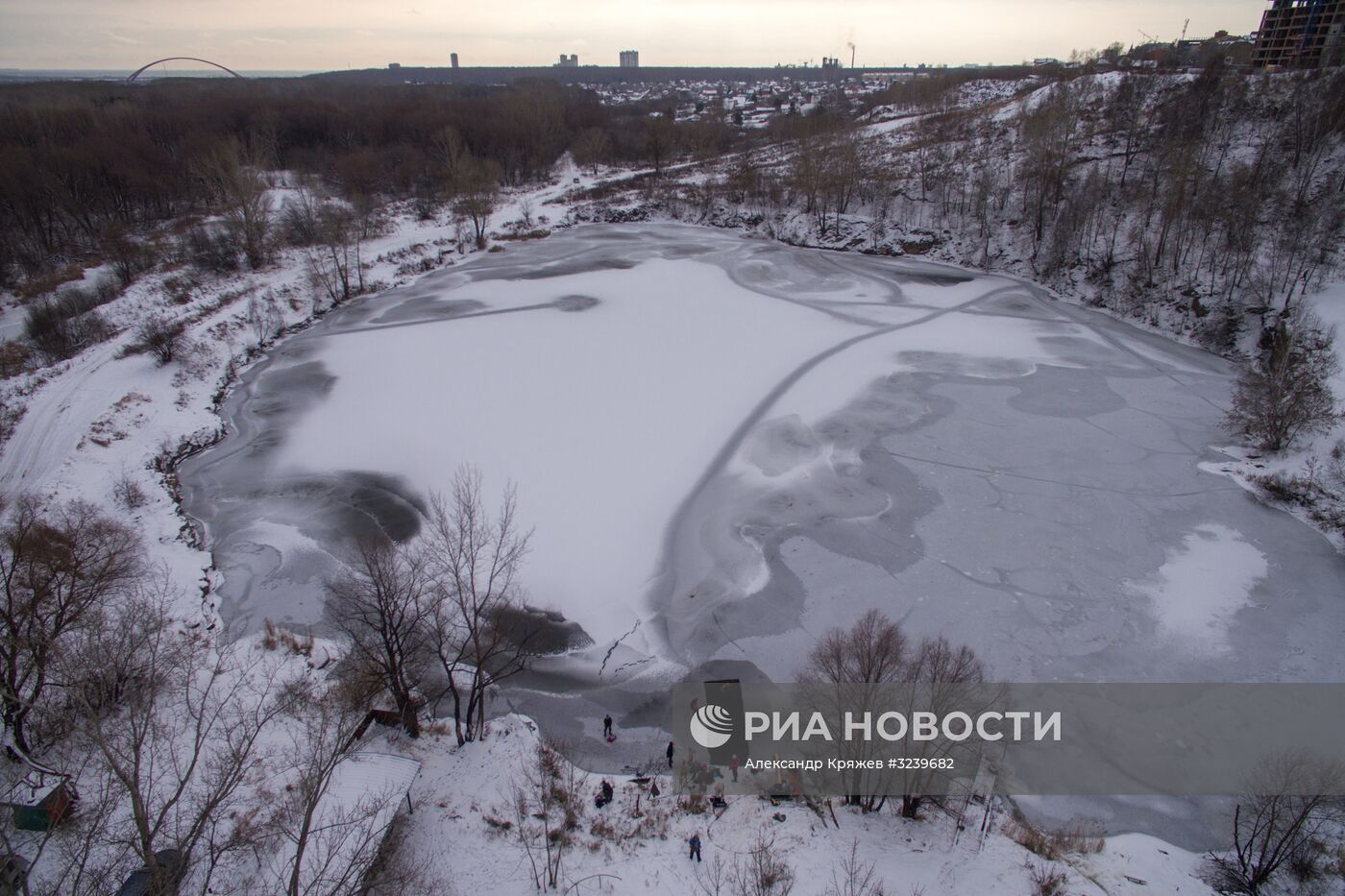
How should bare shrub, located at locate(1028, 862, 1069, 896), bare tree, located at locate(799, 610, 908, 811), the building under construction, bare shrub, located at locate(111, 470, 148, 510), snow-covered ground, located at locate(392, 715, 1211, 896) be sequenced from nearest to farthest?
bare shrub, located at locate(1028, 862, 1069, 896)
snow-covered ground, located at locate(392, 715, 1211, 896)
bare tree, located at locate(799, 610, 908, 811)
bare shrub, located at locate(111, 470, 148, 510)
the building under construction

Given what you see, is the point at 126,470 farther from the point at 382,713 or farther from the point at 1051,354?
the point at 1051,354

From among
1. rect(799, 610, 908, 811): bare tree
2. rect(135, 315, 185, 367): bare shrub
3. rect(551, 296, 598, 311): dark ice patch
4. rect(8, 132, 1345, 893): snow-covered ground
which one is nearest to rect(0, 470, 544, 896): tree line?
rect(8, 132, 1345, 893): snow-covered ground

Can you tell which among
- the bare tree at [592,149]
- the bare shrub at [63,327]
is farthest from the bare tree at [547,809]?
the bare tree at [592,149]

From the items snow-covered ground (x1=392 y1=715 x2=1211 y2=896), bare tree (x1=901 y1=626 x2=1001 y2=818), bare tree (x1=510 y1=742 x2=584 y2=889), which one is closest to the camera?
snow-covered ground (x1=392 y1=715 x2=1211 y2=896)

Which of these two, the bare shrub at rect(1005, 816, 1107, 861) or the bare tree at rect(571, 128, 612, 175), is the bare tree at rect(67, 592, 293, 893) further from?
the bare tree at rect(571, 128, 612, 175)

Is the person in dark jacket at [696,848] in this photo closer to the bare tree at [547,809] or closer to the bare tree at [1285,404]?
the bare tree at [547,809]

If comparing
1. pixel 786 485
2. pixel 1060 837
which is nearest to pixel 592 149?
pixel 786 485

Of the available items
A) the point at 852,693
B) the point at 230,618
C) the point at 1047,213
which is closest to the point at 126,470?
the point at 230,618
